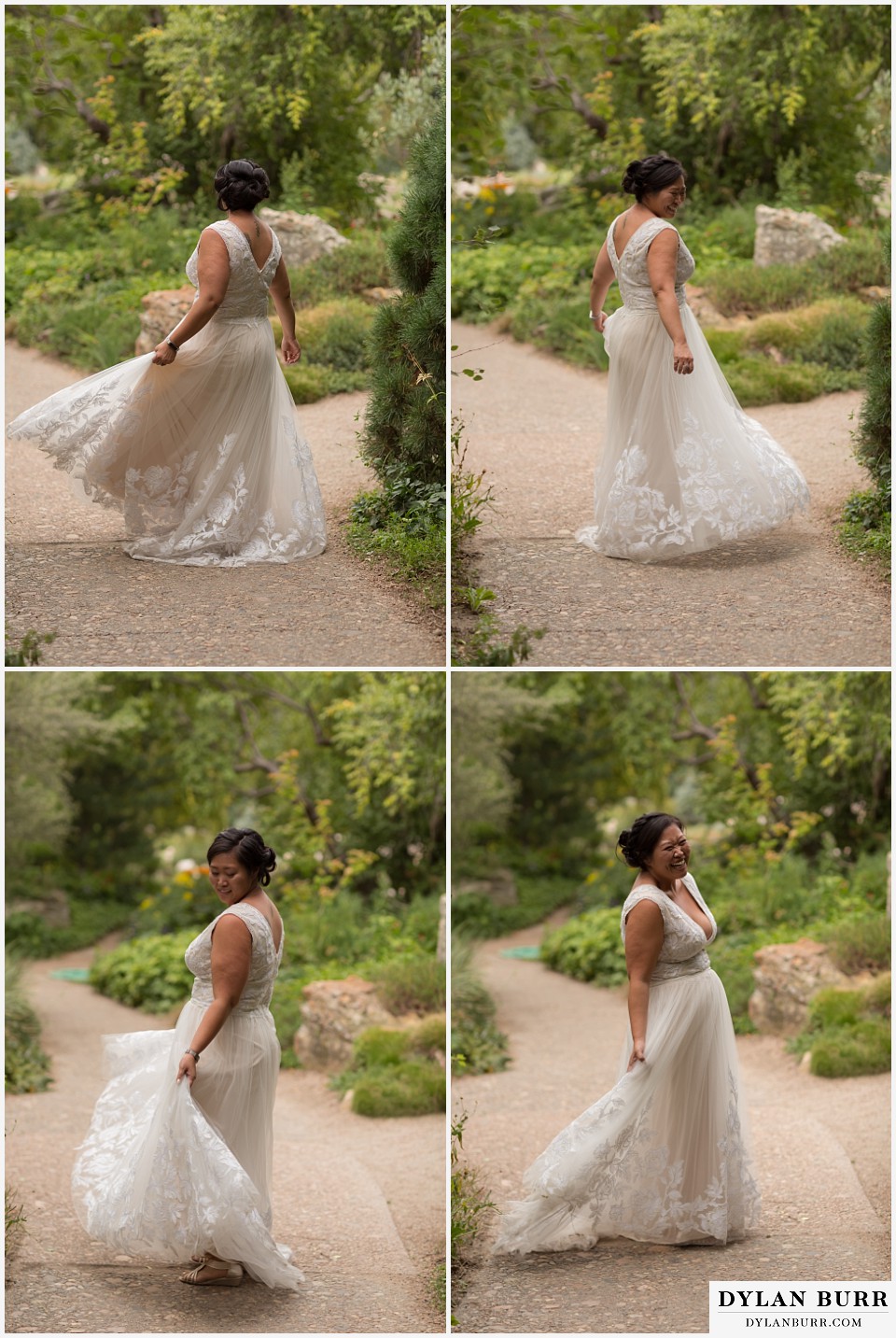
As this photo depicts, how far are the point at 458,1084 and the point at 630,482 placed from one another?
3502 mm

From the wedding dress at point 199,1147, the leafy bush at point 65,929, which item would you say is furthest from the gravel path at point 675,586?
the leafy bush at point 65,929

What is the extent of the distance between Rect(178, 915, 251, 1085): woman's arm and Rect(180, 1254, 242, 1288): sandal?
66 centimetres

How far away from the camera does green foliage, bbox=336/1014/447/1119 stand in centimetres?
730

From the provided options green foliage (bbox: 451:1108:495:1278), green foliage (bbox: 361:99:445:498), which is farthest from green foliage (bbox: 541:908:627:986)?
green foliage (bbox: 361:99:445:498)

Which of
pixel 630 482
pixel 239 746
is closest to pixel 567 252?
pixel 239 746

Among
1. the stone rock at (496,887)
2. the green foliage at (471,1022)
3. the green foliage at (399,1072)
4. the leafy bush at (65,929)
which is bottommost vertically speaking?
the leafy bush at (65,929)

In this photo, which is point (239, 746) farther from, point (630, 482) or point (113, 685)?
point (630, 482)

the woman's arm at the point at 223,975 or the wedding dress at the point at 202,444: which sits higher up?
the wedding dress at the point at 202,444

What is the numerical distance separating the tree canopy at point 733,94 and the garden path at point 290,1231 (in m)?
7.11

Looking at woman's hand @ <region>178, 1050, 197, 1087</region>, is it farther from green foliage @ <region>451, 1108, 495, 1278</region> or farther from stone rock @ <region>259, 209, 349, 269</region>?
stone rock @ <region>259, 209, 349, 269</region>

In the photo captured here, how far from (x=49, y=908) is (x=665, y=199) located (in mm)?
7663

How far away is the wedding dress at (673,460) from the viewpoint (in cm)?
579

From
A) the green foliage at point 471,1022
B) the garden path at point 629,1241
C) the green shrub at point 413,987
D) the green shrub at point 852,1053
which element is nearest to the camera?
the garden path at point 629,1241

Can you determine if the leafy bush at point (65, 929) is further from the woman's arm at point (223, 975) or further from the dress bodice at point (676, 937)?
the dress bodice at point (676, 937)
